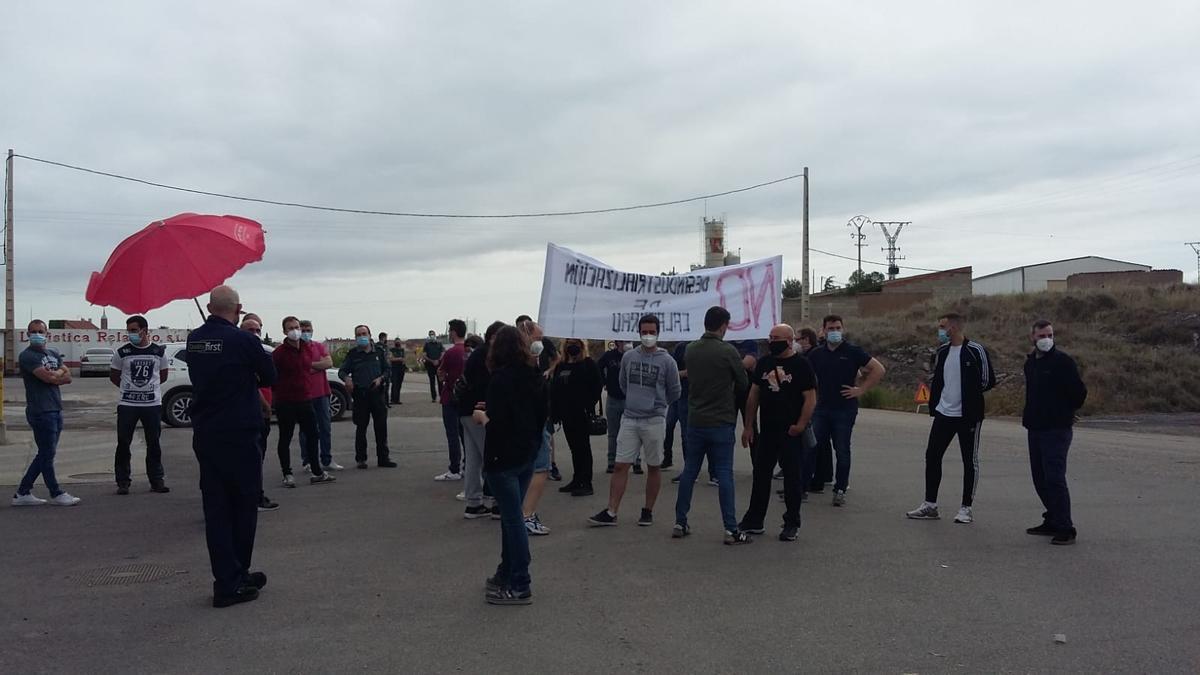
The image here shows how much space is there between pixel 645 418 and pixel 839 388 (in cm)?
236

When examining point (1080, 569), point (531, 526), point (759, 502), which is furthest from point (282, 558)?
point (1080, 569)

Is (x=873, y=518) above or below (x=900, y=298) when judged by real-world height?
below

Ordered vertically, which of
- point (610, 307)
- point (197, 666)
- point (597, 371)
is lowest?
point (197, 666)

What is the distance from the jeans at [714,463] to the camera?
7.31m

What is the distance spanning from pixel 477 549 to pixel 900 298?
60.8 meters

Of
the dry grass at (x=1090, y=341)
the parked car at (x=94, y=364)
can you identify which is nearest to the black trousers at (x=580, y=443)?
the dry grass at (x=1090, y=341)

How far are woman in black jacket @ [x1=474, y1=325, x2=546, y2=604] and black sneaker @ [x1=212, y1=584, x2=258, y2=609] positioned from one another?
1535 mm

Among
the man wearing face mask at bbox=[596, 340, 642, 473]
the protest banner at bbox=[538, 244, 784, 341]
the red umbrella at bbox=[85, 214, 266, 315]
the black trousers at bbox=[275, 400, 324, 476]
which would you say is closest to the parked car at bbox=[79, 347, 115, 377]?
the black trousers at bbox=[275, 400, 324, 476]

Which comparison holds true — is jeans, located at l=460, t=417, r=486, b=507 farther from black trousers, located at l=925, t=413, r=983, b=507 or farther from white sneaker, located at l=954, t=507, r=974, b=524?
white sneaker, located at l=954, t=507, r=974, b=524

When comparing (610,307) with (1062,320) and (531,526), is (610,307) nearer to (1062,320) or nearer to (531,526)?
(531,526)

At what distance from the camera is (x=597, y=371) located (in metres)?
9.89

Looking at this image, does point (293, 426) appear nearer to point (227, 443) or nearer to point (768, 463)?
point (227, 443)

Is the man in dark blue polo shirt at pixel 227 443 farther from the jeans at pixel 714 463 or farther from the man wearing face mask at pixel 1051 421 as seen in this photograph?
the man wearing face mask at pixel 1051 421

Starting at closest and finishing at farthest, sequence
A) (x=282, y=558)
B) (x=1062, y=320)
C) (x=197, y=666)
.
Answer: (x=197, y=666) < (x=282, y=558) < (x=1062, y=320)
